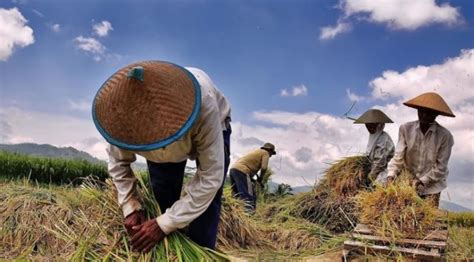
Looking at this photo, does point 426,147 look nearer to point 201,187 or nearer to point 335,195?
point 335,195

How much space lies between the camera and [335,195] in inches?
277

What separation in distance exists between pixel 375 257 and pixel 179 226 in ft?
5.96

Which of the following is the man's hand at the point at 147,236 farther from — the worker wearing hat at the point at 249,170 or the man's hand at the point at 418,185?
the worker wearing hat at the point at 249,170

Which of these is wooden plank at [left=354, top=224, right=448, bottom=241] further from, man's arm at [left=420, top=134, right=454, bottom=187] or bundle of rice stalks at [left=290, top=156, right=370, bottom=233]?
bundle of rice stalks at [left=290, top=156, right=370, bottom=233]

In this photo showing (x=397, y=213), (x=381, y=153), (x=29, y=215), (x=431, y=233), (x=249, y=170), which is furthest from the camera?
(x=249, y=170)

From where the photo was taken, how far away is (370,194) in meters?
4.38

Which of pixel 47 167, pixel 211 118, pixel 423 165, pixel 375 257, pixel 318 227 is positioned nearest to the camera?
pixel 211 118

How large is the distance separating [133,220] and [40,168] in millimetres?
8555

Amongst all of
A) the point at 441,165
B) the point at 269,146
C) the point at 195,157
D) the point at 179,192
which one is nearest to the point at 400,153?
the point at 441,165

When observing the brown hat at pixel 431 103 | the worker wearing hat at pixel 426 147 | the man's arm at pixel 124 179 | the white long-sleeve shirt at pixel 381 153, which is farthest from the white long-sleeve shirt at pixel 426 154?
the man's arm at pixel 124 179

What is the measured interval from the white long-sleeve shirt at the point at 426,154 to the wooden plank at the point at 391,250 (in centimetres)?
99

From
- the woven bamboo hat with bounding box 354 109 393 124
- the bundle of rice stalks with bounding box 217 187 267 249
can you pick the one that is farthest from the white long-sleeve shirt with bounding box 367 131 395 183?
the bundle of rice stalks with bounding box 217 187 267 249

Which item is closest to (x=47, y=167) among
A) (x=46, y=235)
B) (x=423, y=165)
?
(x=46, y=235)

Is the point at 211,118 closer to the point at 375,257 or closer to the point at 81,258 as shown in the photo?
the point at 81,258
